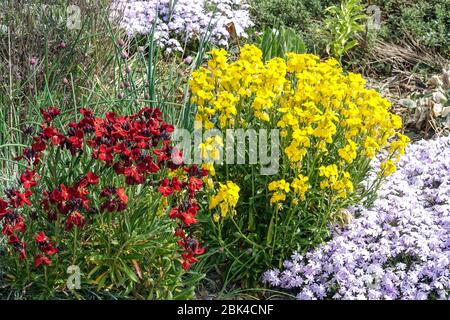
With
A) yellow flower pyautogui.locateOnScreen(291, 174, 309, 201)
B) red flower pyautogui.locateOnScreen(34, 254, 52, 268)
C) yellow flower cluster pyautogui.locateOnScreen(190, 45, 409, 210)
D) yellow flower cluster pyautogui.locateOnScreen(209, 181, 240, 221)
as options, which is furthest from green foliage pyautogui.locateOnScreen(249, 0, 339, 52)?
red flower pyautogui.locateOnScreen(34, 254, 52, 268)

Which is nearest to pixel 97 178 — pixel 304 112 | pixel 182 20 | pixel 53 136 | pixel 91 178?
pixel 91 178

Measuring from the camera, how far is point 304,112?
11.7 feet

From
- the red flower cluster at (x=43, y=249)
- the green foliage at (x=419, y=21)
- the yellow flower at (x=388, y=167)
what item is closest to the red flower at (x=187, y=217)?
the red flower cluster at (x=43, y=249)

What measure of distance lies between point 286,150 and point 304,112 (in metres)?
0.21

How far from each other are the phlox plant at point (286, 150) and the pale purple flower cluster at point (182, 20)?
222cm

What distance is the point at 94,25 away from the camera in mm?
5398

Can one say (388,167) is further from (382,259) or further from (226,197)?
(226,197)

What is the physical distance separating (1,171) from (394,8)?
4520 mm

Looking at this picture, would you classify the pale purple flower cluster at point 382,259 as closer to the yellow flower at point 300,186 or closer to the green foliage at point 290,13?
the yellow flower at point 300,186

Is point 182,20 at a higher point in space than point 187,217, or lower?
higher

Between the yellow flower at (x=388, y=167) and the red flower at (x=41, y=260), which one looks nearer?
the red flower at (x=41, y=260)

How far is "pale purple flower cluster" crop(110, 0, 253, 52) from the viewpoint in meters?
6.10

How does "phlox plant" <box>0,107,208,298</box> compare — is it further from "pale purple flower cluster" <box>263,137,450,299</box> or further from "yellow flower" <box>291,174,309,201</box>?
"pale purple flower cluster" <box>263,137,450,299</box>

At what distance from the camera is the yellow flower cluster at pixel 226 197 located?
3.40m
